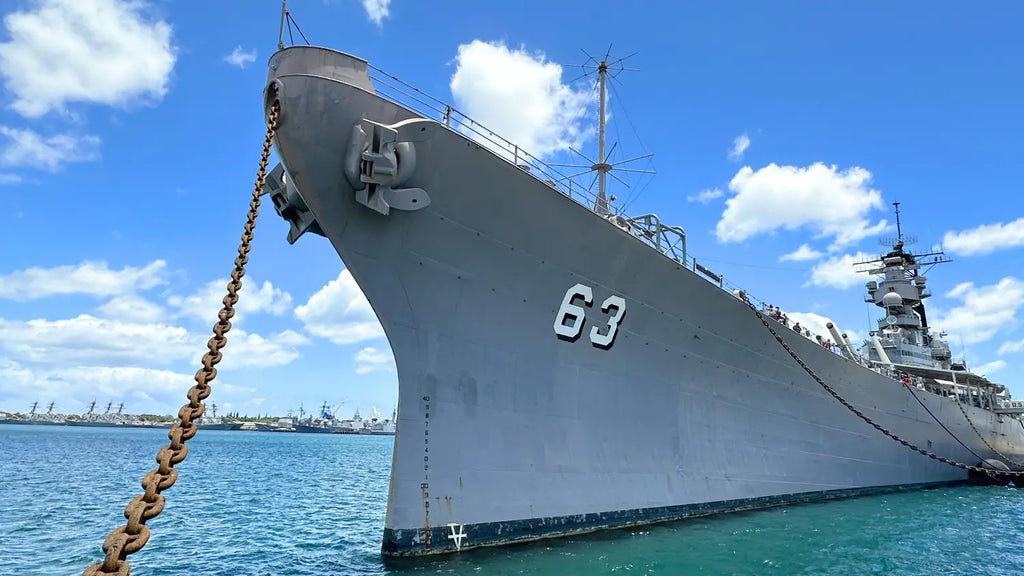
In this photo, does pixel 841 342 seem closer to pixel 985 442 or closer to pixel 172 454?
pixel 985 442

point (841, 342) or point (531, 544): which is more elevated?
point (841, 342)

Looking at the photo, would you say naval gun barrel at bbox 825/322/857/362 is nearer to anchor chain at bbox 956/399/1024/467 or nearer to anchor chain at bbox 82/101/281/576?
anchor chain at bbox 956/399/1024/467

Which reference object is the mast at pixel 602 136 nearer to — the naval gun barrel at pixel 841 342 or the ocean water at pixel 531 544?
the ocean water at pixel 531 544

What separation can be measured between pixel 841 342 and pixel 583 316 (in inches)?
410

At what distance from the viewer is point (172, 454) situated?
233cm

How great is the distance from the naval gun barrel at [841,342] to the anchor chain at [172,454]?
1584cm

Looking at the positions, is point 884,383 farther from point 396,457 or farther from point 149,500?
point 149,500

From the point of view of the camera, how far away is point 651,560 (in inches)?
293

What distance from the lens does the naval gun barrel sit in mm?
15250

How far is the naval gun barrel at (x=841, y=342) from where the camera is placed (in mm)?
15250

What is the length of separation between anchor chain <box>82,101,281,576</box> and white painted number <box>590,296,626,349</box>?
238 inches

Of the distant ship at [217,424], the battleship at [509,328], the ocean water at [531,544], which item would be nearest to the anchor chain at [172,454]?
the battleship at [509,328]

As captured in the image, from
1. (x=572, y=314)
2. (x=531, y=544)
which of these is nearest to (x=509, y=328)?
(x=572, y=314)

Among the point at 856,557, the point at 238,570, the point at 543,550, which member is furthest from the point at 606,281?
the point at 238,570
